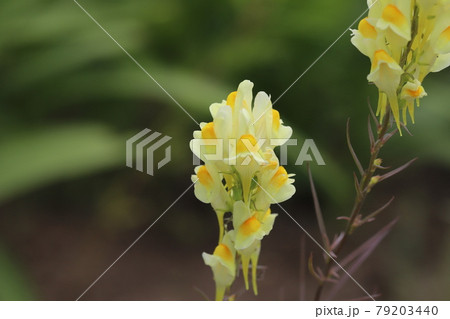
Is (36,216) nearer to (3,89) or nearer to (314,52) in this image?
(3,89)

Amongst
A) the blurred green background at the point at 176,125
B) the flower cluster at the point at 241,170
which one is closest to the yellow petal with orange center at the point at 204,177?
the flower cluster at the point at 241,170

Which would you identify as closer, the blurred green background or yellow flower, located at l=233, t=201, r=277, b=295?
yellow flower, located at l=233, t=201, r=277, b=295

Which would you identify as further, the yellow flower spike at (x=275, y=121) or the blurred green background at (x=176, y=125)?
the blurred green background at (x=176, y=125)

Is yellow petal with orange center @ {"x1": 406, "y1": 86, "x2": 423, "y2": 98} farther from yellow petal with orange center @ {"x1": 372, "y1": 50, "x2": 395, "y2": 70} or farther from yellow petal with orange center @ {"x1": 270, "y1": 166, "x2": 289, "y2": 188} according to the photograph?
yellow petal with orange center @ {"x1": 270, "y1": 166, "x2": 289, "y2": 188}

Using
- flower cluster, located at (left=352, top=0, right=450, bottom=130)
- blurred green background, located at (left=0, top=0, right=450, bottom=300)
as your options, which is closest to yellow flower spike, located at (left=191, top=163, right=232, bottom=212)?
flower cluster, located at (left=352, top=0, right=450, bottom=130)

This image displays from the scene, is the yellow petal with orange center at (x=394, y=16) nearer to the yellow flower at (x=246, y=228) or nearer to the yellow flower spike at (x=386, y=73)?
the yellow flower spike at (x=386, y=73)

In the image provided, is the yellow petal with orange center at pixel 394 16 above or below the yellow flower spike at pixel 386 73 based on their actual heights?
above
